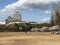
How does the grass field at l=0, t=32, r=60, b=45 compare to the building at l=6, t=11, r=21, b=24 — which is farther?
the building at l=6, t=11, r=21, b=24

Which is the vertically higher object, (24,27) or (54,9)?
(54,9)

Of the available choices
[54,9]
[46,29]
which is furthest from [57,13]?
[46,29]

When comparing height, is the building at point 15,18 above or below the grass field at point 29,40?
above

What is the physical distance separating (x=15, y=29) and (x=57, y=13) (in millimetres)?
32511

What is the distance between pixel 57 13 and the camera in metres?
73.6

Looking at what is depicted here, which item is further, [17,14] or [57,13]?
[17,14]

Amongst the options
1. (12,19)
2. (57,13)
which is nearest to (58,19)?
(57,13)

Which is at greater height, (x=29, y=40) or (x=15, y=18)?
(x=15, y=18)

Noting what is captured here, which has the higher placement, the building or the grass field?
the building

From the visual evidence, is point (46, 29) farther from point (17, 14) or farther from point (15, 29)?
point (17, 14)

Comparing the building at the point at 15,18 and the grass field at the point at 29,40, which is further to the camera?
the building at the point at 15,18

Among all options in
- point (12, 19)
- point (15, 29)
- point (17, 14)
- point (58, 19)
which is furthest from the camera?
point (17, 14)

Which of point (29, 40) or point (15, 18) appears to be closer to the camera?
point (29, 40)

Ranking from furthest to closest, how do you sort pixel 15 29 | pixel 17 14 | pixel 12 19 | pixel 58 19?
1. pixel 17 14
2. pixel 12 19
3. pixel 15 29
4. pixel 58 19
